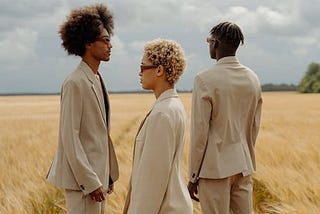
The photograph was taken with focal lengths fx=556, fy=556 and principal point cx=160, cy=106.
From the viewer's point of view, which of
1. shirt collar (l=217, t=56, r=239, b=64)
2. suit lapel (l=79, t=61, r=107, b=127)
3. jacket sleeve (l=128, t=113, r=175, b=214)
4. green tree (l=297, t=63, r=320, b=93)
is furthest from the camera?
green tree (l=297, t=63, r=320, b=93)

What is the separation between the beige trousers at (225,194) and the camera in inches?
129

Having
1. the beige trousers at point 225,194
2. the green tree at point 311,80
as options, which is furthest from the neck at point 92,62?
the green tree at point 311,80

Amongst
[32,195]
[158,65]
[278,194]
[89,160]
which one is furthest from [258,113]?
[32,195]

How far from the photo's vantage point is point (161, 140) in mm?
→ 2217

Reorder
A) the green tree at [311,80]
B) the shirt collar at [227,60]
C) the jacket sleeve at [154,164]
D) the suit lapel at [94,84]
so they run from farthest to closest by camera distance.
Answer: the green tree at [311,80]
the shirt collar at [227,60]
the suit lapel at [94,84]
the jacket sleeve at [154,164]

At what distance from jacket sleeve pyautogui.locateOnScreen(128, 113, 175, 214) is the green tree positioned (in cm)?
7642

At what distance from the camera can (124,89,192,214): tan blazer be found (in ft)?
7.30

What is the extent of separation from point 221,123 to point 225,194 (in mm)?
435

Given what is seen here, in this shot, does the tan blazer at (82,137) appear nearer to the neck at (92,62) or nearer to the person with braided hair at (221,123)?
the neck at (92,62)

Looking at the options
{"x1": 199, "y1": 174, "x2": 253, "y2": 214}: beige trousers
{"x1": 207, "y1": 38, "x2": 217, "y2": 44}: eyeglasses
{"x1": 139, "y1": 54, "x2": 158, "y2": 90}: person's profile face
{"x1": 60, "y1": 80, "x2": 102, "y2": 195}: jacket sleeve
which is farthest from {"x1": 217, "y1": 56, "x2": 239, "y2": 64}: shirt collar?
{"x1": 139, "y1": 54, "x2": 158, "y2": 90}: person's profile face

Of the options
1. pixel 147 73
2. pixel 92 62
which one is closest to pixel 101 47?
pixel 92 62

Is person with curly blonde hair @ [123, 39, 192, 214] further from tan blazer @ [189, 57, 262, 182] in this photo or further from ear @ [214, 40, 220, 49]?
ear @ [214, 40, 220, 49]

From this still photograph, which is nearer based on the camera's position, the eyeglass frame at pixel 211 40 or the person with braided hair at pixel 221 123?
the person with braided hair at pixel 221 123

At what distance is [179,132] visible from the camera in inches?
90.0
